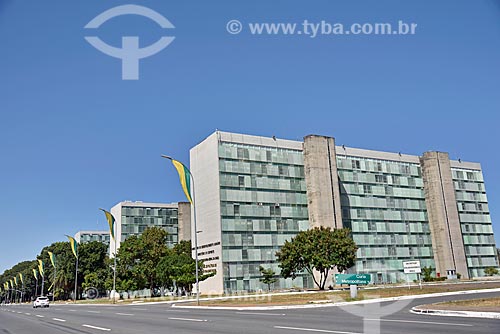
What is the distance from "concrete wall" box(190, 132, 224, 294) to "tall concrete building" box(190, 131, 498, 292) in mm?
170

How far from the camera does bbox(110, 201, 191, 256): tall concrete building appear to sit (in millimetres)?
112250

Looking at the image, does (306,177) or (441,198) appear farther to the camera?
(441,198)

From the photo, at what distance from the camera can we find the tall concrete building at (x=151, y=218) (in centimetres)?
11225

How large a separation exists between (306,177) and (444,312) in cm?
6229

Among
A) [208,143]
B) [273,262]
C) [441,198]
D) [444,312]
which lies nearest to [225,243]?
[273,262]

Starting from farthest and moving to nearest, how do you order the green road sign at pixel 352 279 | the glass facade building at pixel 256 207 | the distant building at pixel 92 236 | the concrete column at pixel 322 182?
the distant building at pixel 92 236
the concrete column at pixel 322 182
the glass facade building at pixel 256 207
the green road sign at pixel 352 279

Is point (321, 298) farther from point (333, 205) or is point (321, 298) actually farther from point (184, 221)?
point (184, 221)

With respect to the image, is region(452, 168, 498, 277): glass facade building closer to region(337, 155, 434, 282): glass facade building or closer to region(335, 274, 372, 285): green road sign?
region(337, 155, 434, 282): glass facade building

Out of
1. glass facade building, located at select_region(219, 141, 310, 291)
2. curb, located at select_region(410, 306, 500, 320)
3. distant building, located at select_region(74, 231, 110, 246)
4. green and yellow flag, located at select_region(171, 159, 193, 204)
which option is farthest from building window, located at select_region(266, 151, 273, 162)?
distant building, located at select_region(74, 231, 110, 246)

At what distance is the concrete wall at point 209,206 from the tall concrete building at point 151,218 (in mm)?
31875

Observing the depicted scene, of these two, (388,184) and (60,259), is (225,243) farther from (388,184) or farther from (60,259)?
(60,259)

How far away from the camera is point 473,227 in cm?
9588

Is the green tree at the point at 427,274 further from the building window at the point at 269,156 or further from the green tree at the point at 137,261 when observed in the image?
the green tree at the point at 137,261

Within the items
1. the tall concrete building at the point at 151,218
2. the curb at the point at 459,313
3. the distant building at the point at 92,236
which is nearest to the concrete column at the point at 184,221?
the tall concrete building at the point at 151,218
